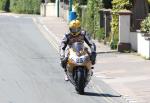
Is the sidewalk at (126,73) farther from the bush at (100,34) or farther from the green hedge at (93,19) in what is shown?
the green hedge at (93,19)

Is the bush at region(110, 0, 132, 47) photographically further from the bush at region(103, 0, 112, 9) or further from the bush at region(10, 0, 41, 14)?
the bush at region(10, 0, 41, 14)

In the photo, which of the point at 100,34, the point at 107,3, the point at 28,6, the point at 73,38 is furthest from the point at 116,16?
the point at 28,6

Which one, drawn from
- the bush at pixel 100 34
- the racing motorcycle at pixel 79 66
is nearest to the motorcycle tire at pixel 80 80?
the racing motorcycle at pixel 79 66

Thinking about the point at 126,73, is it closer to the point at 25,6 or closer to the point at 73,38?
A: the point at 73,38

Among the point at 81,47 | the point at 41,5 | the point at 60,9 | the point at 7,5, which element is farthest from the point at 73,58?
the point at 7,5

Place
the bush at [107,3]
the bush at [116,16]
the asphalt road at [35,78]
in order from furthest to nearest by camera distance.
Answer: the bush at [107,3]
the bush at [116,16]
the asphalt road at [35,78]

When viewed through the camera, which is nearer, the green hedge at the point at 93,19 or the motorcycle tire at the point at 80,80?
the motorcycle tire at the point at 80,80

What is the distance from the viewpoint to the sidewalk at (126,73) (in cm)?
1565

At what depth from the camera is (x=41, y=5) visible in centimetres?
6638

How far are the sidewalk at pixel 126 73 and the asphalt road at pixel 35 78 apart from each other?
66cm

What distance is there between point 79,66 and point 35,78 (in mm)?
2918

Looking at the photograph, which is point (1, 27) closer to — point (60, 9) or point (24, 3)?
point (60, 9)

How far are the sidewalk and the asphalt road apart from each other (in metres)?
0.66

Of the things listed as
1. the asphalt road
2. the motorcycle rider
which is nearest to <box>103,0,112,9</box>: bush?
the asphalt road
